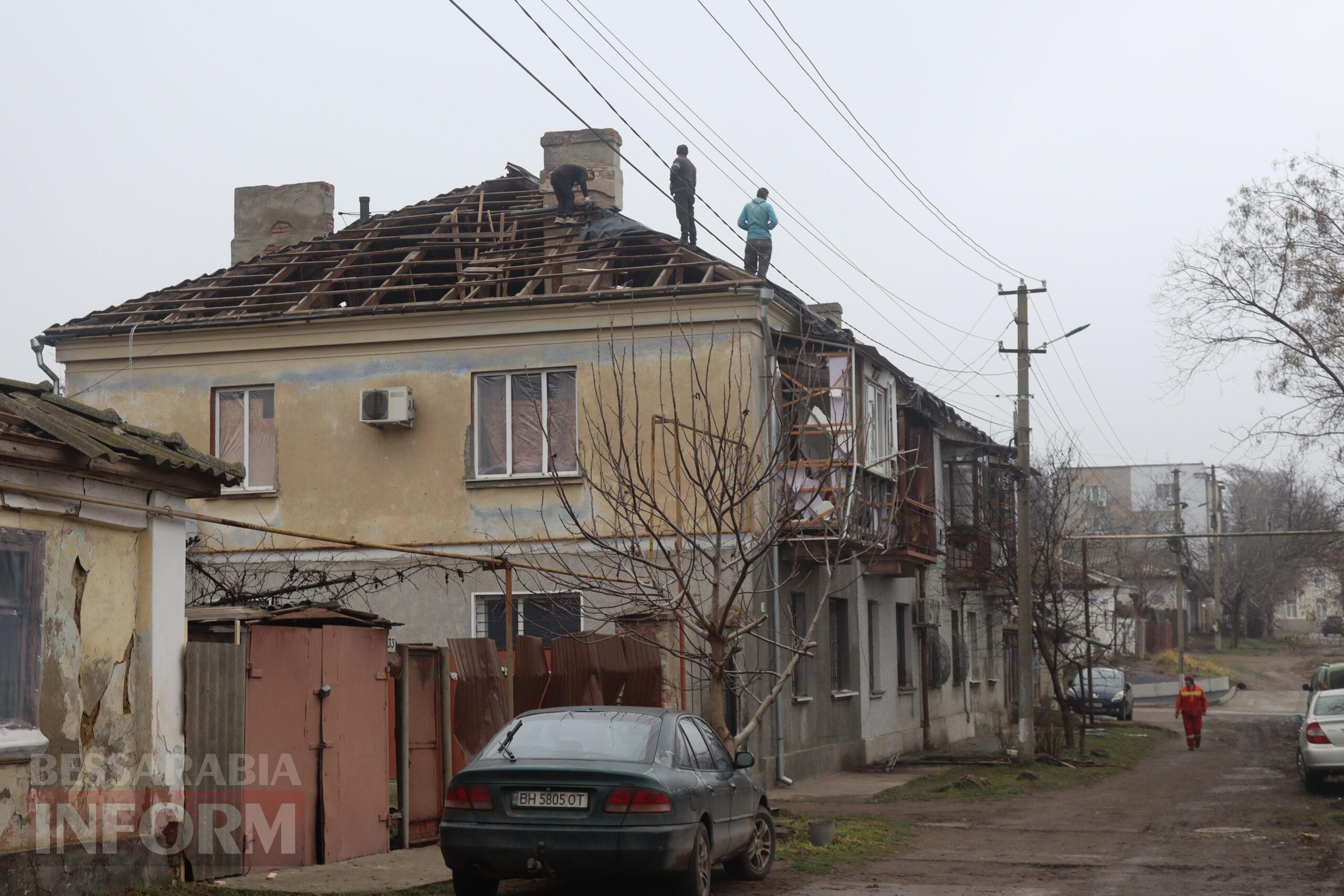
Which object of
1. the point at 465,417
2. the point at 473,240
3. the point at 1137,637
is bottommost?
the point at 1137,637

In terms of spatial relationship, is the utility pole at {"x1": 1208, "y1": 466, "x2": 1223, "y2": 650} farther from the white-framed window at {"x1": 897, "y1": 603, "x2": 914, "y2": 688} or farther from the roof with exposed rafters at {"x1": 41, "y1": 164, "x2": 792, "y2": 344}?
the roof with exposed rafters at {"x1": 41, "y1": 164, "x2": 792, "y2": 344}

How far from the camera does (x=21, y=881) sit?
8430mm

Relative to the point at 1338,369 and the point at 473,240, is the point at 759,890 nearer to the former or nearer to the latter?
the point at 473,240

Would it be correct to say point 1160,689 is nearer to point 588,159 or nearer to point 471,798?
point 588,159

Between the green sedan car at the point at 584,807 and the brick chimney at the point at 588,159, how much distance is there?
45.5ft

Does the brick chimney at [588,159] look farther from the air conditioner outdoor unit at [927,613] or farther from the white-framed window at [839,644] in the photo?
the air conditioner outdoor unit at [927,613]

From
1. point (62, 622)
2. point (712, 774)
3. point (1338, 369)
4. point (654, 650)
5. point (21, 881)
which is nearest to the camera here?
point (21, 881)

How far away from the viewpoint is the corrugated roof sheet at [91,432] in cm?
879

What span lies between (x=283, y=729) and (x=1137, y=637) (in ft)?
197

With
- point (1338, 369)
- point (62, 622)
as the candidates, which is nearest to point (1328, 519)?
point (1338, 369)

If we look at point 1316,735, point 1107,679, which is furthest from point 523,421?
point 1107,679

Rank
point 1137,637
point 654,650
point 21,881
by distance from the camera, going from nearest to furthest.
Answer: point 21,881, point 654,650, point 1137,637

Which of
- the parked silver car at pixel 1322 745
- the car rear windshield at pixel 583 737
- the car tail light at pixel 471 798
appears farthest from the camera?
the parked silver car at pixel 1322 745

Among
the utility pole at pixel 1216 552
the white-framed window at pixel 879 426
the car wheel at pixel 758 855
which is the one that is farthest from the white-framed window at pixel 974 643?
the utility pole at pixel 1216 552
